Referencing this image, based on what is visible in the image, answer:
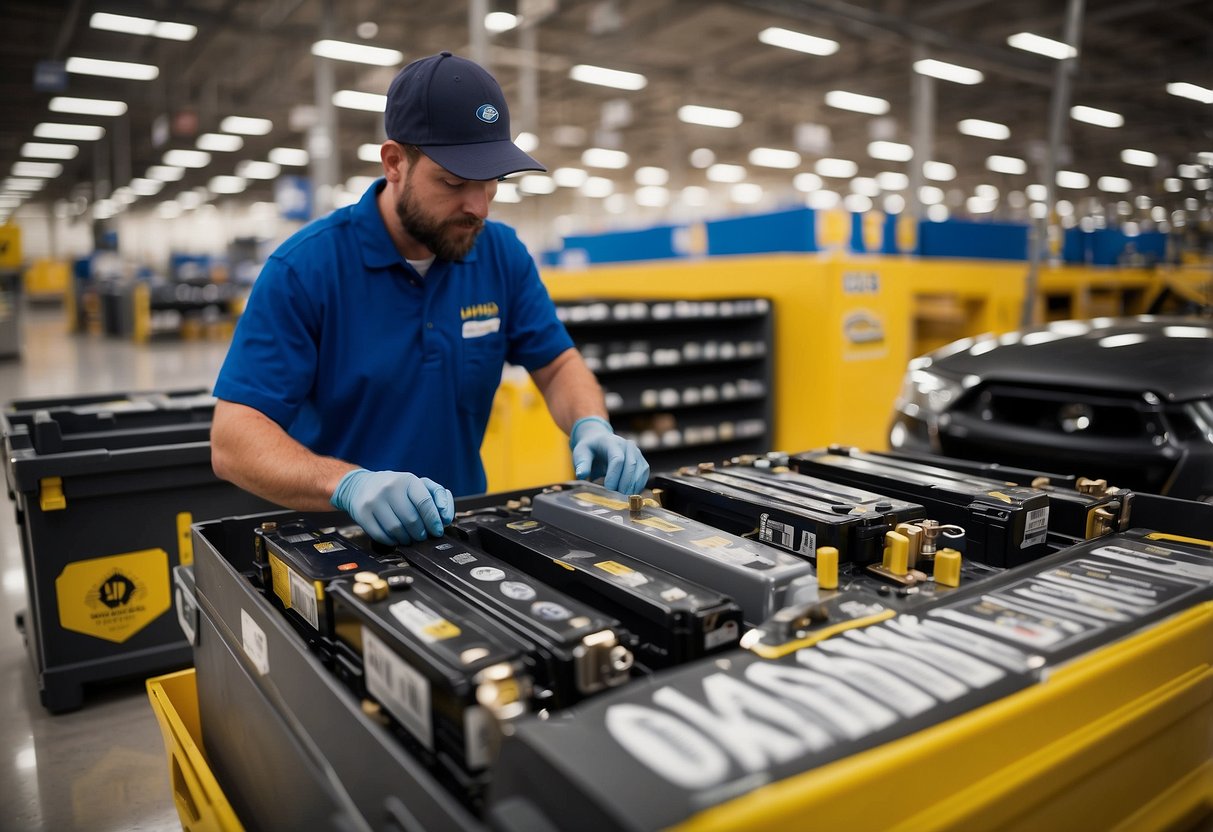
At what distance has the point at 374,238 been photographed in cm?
164

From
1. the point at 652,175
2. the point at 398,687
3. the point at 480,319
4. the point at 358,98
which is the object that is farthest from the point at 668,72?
the point at 398,687

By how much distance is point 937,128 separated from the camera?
17.4m

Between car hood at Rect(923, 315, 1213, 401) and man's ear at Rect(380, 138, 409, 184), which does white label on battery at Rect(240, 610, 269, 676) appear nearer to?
man's ear at Rect(380, 138, 409, 184)

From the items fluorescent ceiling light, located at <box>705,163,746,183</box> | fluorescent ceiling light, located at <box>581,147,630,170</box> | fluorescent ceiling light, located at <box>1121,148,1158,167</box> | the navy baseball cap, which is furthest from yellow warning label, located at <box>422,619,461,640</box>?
fluorescent ceiling light, located at <box>705,163,746,183</box>

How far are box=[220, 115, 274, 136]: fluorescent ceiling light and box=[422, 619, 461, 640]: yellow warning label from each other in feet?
53.8

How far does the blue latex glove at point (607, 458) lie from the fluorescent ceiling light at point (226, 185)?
25572 mm

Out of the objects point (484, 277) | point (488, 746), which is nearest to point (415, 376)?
point (484, 277)

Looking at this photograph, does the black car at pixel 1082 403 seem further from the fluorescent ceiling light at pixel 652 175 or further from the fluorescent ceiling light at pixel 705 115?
the fluorescent ceiling light at pixel 652 175

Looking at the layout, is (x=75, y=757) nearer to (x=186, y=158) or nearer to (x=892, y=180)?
(x=186, y=158)

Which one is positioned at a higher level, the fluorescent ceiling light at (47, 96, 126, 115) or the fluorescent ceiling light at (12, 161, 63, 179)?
the fluorescent ceiling light at (12, 161, 63, 179)

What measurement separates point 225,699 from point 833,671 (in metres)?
0.83

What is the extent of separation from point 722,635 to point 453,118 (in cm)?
105

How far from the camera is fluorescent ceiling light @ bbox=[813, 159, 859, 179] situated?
20.8 meters

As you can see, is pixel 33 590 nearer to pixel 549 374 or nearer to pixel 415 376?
pixel 415 376
